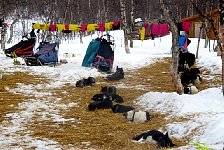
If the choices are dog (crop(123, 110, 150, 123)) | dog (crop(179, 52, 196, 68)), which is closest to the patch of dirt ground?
dog (crop(123, 110, 150, 123))

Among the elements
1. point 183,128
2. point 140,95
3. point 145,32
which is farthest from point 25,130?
point 145,32

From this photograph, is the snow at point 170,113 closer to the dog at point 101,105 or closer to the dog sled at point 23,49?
the dog at point 101,105

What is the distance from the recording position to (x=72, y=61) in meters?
16.0

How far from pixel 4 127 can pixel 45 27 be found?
10.9 m

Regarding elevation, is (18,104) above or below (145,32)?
below

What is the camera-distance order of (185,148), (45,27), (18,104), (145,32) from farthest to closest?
(145,32) < (45,27) < (18,104) < (185,148)

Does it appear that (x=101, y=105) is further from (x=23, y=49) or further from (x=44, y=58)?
(x=23, y=49)

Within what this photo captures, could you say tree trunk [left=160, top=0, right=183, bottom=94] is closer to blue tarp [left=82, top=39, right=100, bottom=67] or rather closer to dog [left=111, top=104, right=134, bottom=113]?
dog [left=111, top=104, right=134, bottom=113]

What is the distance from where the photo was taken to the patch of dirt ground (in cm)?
584

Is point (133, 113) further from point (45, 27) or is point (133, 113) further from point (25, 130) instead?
point (45, 27)

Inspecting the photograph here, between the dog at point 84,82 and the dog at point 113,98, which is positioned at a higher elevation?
the dog at point 84,82

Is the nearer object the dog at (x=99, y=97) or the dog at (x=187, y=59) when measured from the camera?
the dog at (x=99, y=97)

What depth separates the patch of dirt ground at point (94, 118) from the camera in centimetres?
584

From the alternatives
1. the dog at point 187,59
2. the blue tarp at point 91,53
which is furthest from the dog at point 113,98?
the blue tarp at point 91,53
